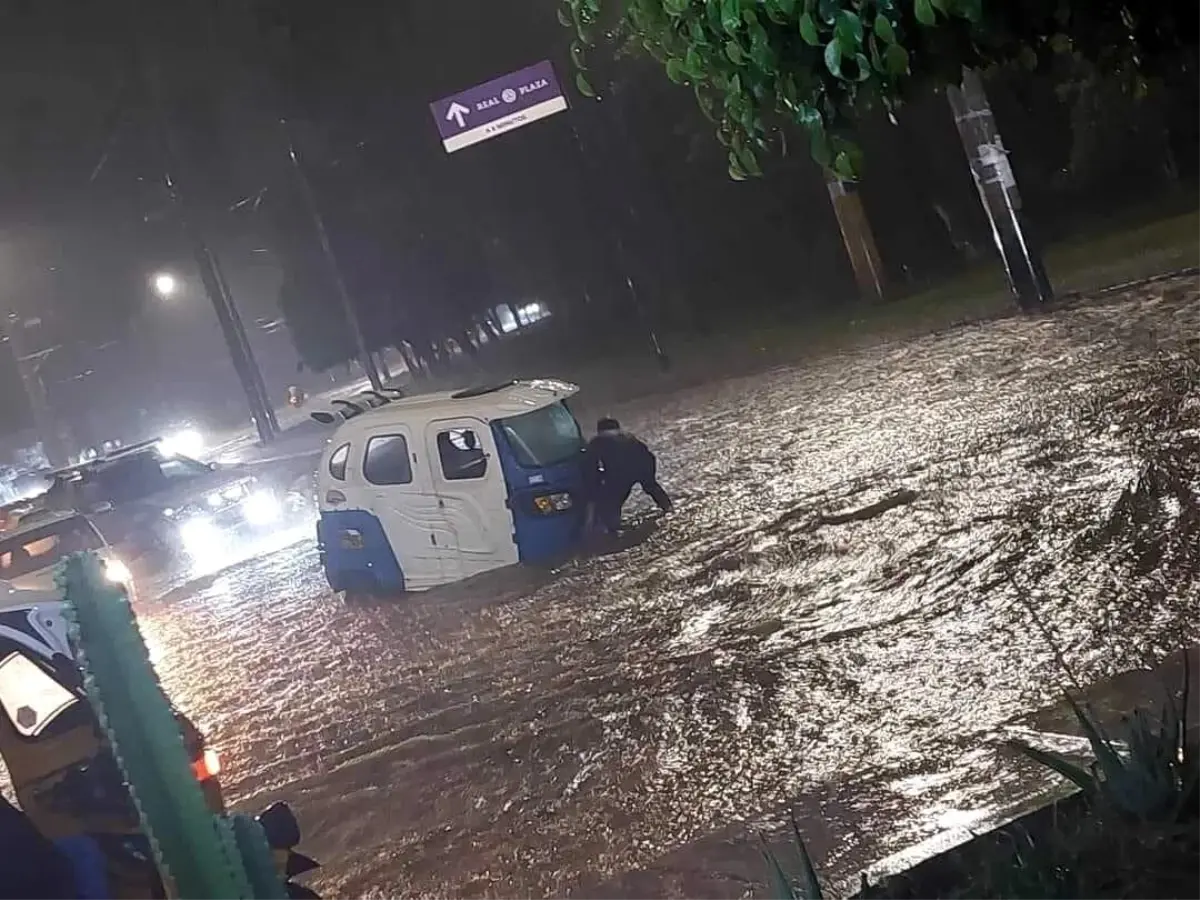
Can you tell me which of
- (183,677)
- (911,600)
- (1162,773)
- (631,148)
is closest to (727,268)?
(631,148)

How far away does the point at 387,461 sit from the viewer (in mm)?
13844

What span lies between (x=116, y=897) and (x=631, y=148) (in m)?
28.6

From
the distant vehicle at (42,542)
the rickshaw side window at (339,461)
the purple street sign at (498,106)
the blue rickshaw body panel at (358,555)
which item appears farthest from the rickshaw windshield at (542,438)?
the purple street sign at (498,106)

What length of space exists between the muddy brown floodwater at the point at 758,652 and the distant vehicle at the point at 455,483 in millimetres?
378

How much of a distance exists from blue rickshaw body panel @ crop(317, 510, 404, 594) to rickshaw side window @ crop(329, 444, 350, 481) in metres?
0.38

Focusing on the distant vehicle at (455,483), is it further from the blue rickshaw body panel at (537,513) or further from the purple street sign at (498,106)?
the purple street sign at (498,106)

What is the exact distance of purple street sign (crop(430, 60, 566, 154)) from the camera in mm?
25969

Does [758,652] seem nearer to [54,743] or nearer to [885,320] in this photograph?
[54,743]

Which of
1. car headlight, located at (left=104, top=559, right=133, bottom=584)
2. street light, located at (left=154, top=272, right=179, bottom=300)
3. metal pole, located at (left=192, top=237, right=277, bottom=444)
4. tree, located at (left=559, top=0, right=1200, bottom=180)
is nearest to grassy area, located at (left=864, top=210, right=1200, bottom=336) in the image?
car headlight, located at (left=104, top=559, right=133, bottom=584)

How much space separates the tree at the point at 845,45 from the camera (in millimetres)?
3275

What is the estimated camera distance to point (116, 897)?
402 centimetres

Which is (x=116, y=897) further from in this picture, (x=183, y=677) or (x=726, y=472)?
(x=726, y=472)

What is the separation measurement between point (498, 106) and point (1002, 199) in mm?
10236

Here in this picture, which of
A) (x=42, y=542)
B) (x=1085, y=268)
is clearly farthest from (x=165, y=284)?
(x=1085, y=268)
